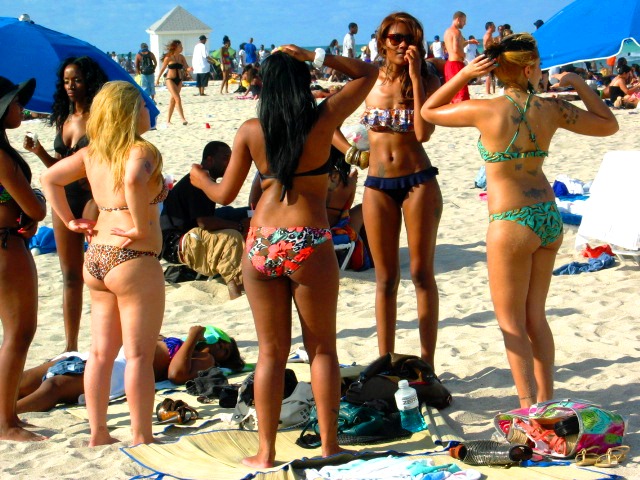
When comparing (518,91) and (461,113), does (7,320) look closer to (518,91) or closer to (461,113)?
(461,113)

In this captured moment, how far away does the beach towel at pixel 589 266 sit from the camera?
7.55 m

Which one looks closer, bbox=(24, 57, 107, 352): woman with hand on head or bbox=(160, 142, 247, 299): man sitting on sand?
bbox=(24, 57, 107, 352): woman with hand on head

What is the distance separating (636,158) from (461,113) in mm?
4181

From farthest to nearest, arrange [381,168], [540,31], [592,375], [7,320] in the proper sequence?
[540,31], [592,375], [381,168], [7,320]

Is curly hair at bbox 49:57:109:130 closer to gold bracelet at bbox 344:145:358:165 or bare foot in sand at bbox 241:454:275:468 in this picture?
gold bracelet at bbox 344:145:358:165

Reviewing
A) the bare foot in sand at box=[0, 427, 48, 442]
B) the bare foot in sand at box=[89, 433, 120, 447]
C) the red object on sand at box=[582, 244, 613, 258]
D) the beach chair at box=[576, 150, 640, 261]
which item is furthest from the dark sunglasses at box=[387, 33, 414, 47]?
the red object on sand at box=[582, 244, 613, 258]

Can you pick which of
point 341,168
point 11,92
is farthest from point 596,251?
point 11,92

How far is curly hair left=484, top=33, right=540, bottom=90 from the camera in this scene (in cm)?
382

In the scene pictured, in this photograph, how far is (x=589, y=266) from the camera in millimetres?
7574

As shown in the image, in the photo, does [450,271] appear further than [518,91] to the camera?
Yes

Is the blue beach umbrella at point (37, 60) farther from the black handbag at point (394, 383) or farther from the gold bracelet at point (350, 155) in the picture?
the black handbag at point (394, 383)

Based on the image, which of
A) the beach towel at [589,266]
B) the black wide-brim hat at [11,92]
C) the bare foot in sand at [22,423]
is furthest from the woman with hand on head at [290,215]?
the beach towel at [589,266]

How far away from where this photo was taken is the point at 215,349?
553cm

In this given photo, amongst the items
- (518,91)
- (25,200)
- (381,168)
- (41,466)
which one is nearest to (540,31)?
(381,168)
